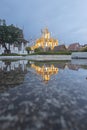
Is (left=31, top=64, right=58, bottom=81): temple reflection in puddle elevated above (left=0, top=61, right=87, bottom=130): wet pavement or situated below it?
below

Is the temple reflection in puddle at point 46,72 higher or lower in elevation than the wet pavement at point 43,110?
lower

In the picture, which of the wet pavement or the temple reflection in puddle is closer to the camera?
the wet pavement

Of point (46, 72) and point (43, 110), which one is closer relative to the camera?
point (43, 110)

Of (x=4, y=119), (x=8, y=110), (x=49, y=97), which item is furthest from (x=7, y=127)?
(x=49, y=97)

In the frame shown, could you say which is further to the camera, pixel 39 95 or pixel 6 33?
pixel 6 33

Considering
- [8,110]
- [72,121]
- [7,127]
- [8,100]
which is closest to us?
[7,127]

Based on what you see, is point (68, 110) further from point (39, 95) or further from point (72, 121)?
point (39, 95)

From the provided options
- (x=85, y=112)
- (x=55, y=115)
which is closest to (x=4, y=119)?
(x=55, y=115)

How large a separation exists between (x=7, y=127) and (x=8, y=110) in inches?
37.1

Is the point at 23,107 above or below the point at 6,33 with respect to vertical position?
below

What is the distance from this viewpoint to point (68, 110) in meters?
4.35

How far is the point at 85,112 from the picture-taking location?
4211mm

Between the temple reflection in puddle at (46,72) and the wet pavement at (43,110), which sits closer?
the wet pavement at (43,110)

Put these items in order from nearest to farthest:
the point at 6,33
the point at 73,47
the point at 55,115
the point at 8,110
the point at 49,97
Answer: the point at 55,115 < the point at 8,110 < the point at 49,97 < the point at 6,33 < the point at 73,47
